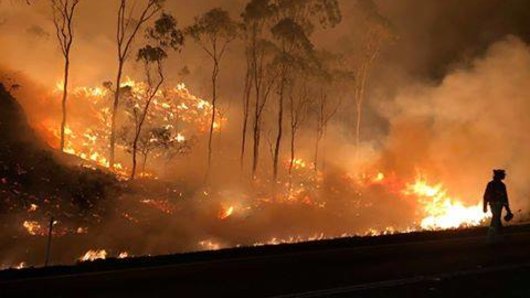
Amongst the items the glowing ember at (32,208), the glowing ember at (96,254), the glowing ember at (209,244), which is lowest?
the glowing ember at (96,254)

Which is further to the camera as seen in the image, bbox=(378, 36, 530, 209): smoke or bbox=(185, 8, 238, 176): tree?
bbox=(185, 8, 238, 176): tree

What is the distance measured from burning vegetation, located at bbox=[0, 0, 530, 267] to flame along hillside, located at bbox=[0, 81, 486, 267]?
111 mm

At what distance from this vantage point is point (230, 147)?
6519 centimetres

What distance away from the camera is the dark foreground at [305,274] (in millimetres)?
8805

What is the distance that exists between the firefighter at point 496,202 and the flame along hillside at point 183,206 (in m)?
16.7

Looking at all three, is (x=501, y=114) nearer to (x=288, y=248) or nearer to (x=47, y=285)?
(x=288, y=248)

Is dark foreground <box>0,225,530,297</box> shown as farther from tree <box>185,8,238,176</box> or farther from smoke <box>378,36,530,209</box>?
tree <box>185,8,238,176</box>

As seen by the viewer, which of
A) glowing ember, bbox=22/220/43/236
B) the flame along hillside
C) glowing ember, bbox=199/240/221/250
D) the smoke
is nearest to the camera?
glowing ember, bbox=22/220/43/236

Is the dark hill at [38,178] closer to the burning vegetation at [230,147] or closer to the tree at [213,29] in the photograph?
the burning vegetation at [230,147]

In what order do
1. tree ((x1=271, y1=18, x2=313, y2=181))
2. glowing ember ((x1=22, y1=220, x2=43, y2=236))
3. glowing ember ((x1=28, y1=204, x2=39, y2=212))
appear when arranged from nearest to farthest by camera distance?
glowing ember ((x1=22, y1=220, x2=43, y2=236))
glowing ember ((x1=28, y1=204, x2=39, y2=212))
tree ((x1=271, y1=18, x2=313, y2=181))

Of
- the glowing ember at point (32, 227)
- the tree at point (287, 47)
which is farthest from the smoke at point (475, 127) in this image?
the glowing ember at point (32, 227)

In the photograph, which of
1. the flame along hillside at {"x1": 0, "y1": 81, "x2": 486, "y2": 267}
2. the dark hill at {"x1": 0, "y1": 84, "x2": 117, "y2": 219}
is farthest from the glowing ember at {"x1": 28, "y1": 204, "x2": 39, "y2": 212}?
the dark hill at {"x1": 0, "y1": 84, "x2": 117, "y2": 219}

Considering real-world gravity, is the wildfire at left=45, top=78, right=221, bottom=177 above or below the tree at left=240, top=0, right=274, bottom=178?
below

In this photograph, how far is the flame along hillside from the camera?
97.3 ft
